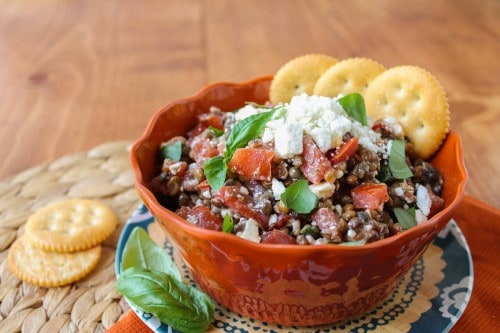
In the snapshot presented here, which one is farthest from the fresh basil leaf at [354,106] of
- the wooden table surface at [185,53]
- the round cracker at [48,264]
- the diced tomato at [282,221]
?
the round cracker at [48,264]

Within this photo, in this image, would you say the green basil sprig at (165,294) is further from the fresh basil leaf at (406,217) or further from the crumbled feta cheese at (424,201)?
the crumbled feta cheese at (424,201)

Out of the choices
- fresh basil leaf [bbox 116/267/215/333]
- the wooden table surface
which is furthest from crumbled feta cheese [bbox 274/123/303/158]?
the wooden table surface

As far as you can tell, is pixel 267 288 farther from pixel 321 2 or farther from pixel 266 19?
pixel 321 2

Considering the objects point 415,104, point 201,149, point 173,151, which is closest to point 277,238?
point 201,149

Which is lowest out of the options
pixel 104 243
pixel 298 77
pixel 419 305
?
pixel 419 305

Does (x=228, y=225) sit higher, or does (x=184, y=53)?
(x=228, y=225)

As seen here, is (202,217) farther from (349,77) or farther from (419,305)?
(349,77)
